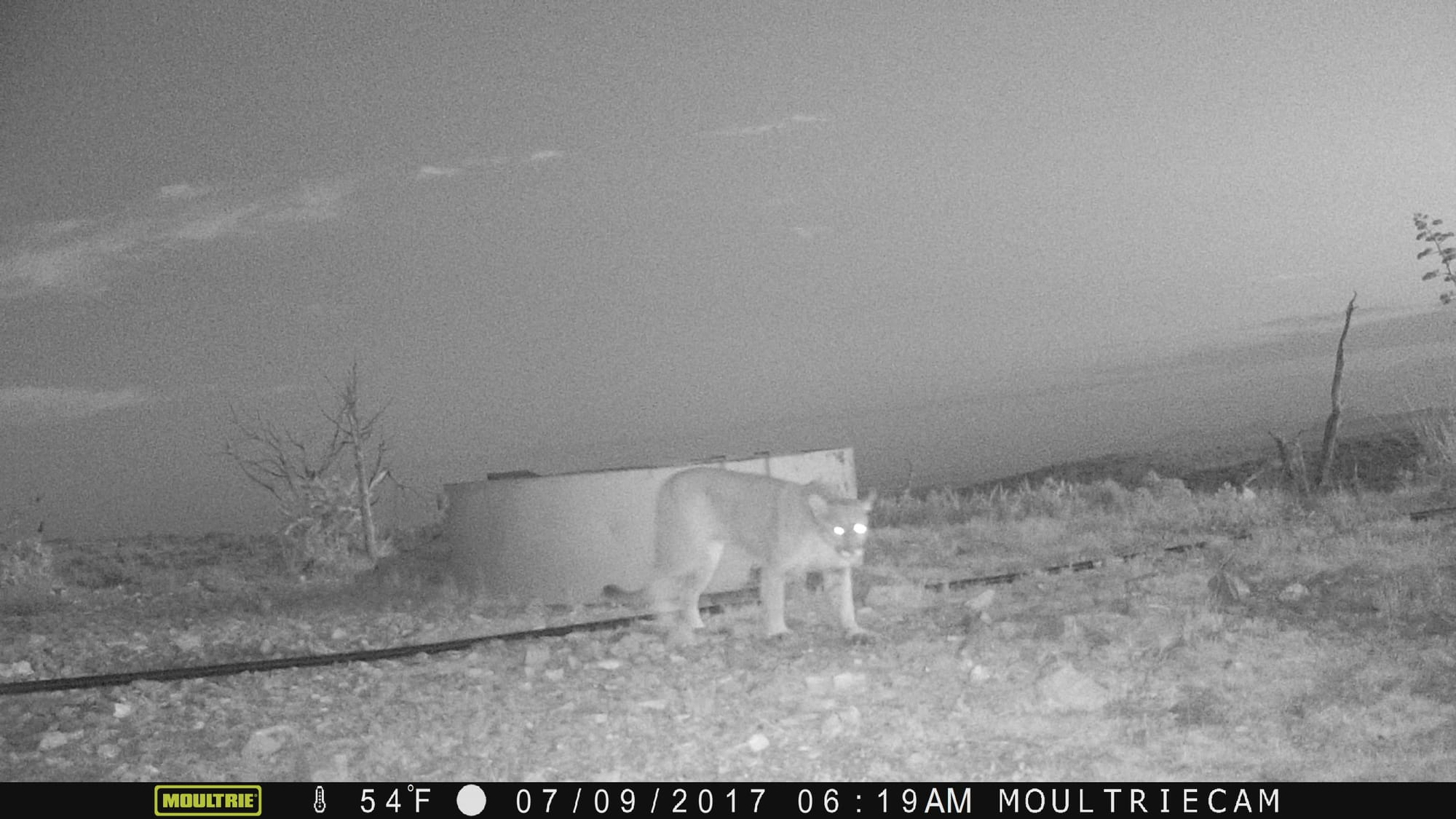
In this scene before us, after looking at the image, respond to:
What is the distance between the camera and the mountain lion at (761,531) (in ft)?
27.3

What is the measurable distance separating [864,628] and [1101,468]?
30.3m

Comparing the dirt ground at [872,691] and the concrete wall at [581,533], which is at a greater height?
the concrete wall at [581,533]

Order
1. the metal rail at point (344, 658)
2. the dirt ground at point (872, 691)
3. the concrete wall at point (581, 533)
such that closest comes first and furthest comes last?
the dirt ground at point (872, 691), the metal rail at point (344, 658), the concrete wall at point (581, 533)

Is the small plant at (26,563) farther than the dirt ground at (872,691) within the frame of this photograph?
Yes

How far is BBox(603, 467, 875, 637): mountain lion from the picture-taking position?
8.31m

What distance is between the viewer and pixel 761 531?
8656mm

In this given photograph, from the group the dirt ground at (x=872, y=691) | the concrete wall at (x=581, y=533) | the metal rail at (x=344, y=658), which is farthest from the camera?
the concrete wall at (x=581, y=533)

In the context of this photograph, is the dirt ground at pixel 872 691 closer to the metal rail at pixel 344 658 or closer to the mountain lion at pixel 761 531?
the metal rail at pixel 344 658

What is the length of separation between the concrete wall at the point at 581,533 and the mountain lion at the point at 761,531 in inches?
163

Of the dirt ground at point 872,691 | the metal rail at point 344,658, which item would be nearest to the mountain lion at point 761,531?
the dirt ground at point 872,691

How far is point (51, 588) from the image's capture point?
58.5 feet

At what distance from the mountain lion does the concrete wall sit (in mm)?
4130
